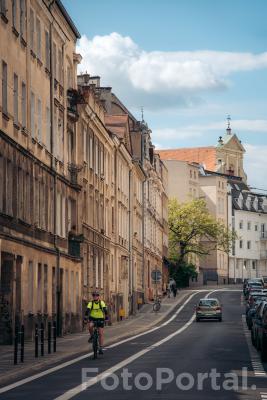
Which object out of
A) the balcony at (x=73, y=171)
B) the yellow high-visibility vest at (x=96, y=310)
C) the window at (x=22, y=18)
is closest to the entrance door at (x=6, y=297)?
the yellow high-visibility vest at (x=96, y=310)

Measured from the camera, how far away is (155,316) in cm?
7869

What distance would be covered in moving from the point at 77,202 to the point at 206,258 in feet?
374

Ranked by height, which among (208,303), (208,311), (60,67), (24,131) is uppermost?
(60,67)

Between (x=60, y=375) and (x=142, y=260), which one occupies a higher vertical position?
(x=142, y=260)

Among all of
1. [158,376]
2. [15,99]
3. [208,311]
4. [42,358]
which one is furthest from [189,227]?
[158,376]

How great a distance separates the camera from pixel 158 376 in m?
23.4

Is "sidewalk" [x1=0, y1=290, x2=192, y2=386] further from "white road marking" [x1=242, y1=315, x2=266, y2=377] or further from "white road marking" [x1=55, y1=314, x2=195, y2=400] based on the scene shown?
"white road marking" [x1=242, y1=315, x2=266, y2=377]

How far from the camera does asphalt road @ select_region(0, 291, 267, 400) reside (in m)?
19.5

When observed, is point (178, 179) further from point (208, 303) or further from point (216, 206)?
point (208, 303)

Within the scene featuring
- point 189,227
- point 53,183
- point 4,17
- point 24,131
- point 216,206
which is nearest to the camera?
point 4,17

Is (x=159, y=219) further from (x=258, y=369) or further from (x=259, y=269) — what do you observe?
(x=258, y=369)

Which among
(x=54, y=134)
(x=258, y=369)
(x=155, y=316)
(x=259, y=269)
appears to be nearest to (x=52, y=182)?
(x=54, y=134)

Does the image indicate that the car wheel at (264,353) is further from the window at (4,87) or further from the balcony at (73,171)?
the balcony at (73,171)

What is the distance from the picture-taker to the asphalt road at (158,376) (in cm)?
1947
